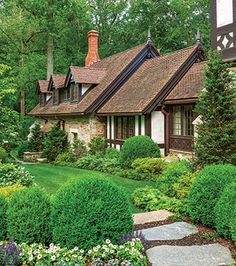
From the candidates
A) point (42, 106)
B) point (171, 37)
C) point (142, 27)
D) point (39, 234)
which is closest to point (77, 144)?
point (42, 106)

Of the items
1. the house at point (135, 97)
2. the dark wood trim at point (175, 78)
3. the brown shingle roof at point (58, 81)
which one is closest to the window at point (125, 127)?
the house at point (135, 97)

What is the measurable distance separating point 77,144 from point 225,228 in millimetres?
14575

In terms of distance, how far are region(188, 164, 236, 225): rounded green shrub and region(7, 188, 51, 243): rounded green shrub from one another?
8.82ft

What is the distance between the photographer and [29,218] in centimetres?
487

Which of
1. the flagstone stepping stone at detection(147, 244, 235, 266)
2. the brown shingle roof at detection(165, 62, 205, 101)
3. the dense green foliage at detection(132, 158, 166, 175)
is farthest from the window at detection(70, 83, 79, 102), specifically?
the flagstone stepping stone at detection(147, 244, 235, 266)

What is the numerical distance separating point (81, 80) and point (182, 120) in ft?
25.1

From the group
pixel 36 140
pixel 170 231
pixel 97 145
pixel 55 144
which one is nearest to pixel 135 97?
pixel 97 145

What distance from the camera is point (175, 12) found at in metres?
34.0

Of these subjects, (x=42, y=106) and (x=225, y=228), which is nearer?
(x=225, y=228)

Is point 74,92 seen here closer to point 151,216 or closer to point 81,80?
point 81,80

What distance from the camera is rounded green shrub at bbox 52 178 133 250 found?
14.9 feet

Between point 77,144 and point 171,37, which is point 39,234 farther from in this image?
point 171,37

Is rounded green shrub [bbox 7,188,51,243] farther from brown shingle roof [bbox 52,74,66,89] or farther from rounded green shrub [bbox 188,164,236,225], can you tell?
brown shingle roof [bbox 52,74,66,89]

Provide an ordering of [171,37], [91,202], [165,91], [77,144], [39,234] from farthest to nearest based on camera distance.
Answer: [171,37]
[77,144]
[165,91]
[39,234]
[91,202]
